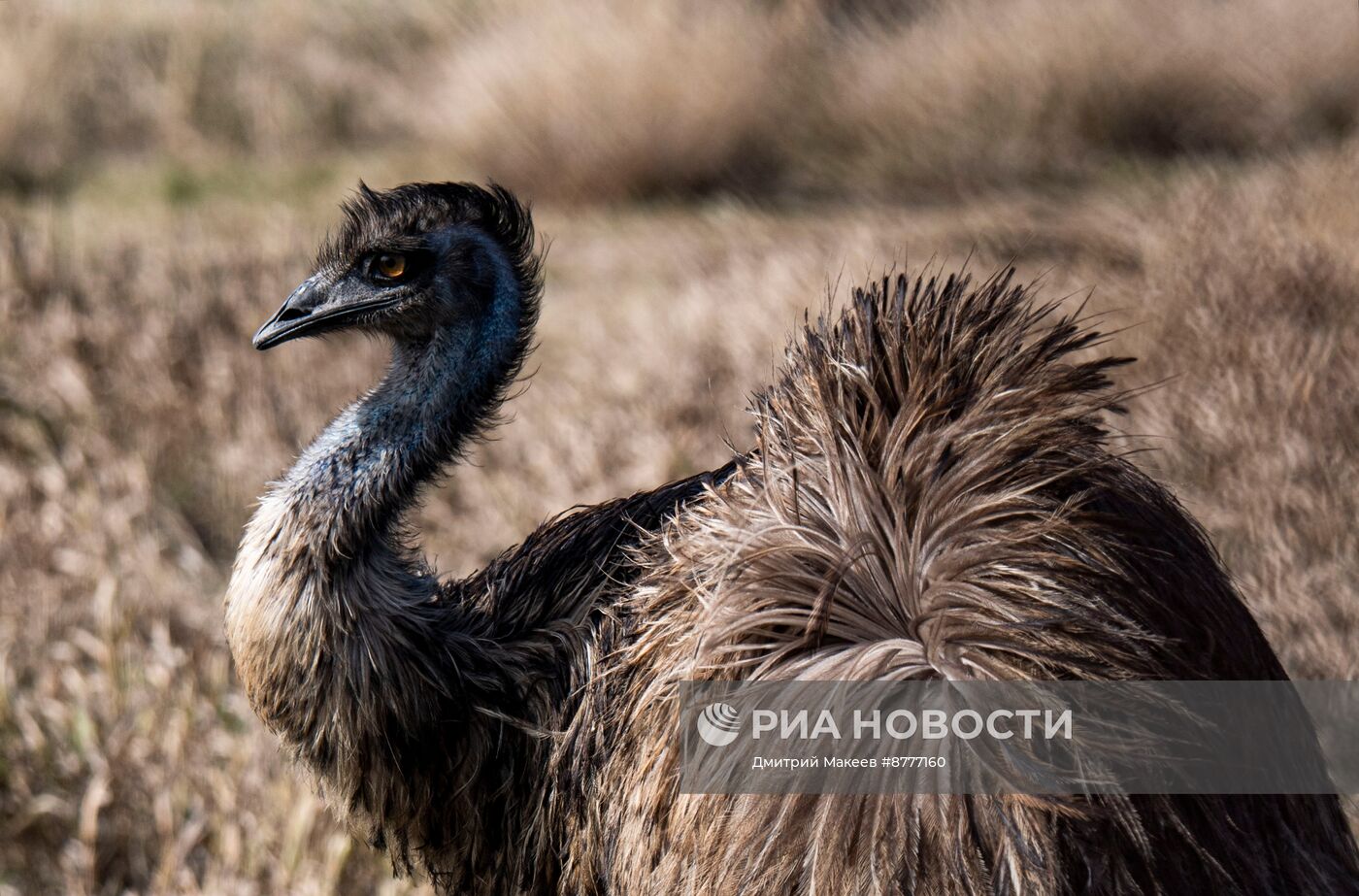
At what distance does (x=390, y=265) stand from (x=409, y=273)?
0.15ft

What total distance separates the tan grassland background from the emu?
0.45 meters

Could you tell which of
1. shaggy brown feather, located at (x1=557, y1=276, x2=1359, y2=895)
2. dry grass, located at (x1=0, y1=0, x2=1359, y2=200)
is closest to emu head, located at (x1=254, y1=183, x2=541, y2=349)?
shaggy brown feather, located at (x1=557, y1=276, x2=1359, y2=895)

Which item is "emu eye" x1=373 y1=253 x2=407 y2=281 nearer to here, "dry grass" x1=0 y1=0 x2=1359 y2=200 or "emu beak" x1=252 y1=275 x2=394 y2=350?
"emu beak" x1=252 y1=275 x2=394 y2=350

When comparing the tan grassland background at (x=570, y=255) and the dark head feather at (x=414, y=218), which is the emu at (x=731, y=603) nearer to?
the dark head feather at (x=414, y=218)

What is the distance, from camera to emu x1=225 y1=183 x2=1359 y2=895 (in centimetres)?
228

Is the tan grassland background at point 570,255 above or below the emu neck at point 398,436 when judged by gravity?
above

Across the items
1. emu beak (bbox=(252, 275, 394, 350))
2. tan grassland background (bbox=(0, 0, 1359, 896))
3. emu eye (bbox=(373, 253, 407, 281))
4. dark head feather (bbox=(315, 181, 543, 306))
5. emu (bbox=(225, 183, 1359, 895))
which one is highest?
tan grassland background (bbox=(0, 0, 1359, 896))

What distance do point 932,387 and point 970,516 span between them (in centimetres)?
24

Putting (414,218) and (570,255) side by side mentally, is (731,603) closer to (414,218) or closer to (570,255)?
(414,218)

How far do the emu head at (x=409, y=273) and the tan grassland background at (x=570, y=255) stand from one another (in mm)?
1351

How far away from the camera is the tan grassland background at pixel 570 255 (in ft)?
15.4

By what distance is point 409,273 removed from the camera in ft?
10.1

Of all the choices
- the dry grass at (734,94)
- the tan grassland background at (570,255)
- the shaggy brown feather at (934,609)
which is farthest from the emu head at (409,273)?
the dry grass at (734,94)

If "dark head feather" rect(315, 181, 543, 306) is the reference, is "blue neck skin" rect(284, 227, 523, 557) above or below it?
below
